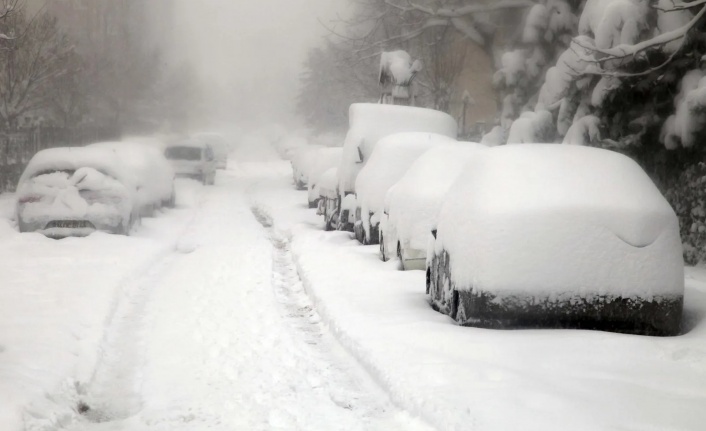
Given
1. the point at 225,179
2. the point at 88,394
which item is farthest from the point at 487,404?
the point at 225,179

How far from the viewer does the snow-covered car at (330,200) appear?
683 inches

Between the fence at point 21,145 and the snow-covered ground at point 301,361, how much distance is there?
13.8 m

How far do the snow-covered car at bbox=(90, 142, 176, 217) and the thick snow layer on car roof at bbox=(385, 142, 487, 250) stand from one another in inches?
341

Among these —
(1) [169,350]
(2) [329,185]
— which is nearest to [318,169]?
(2) [329,185]

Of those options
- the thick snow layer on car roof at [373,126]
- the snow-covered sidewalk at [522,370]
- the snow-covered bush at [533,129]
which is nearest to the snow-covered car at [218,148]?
the thick snow layer on car roof at [373,126]

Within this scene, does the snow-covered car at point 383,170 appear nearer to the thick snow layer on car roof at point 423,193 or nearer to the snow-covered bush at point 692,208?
the thick snow layer on car roof at point 423,193

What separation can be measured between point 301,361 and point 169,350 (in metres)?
1.29

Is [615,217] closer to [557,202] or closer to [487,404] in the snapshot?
[557,202]

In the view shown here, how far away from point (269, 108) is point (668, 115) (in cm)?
14492

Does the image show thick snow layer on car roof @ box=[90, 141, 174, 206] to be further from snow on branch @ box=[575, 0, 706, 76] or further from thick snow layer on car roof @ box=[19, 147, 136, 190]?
snow on branch @ box=[575, 0, 706, 76]

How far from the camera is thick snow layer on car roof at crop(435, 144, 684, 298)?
683cm

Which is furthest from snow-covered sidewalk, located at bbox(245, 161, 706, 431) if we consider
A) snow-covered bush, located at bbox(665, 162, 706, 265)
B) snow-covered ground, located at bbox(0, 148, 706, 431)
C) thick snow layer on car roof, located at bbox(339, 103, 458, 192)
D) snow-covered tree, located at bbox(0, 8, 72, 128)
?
snow-covered tree, located at bbox(0, 8, 72, 128)

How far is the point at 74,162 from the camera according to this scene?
46.3ft

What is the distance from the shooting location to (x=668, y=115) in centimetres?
1377
